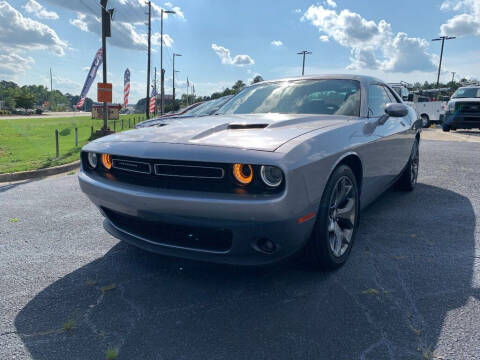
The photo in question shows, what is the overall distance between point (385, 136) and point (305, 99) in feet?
2.67

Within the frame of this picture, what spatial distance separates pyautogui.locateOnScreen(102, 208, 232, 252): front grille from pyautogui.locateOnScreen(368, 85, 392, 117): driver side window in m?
1.92

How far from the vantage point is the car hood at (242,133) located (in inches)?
87.8

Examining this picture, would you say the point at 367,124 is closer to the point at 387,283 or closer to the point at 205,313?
the point at 387,283

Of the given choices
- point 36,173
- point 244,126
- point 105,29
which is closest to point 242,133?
point 244,126

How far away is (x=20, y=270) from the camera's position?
9.09ft

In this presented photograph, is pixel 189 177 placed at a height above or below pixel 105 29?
below

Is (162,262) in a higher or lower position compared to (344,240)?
lower

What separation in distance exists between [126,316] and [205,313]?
44 centimetres

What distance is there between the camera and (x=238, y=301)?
231 centimetres

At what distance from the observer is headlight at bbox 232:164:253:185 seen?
2092 mm

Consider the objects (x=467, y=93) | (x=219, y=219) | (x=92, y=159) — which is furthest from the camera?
(x=467, y=93)

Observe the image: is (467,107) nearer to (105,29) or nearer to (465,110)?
(465,110)

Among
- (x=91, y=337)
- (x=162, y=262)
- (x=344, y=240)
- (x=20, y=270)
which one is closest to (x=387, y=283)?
(x=344, y=240)

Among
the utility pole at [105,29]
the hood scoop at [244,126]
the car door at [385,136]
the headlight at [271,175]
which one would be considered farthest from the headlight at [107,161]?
the utility pole at [105,29]
